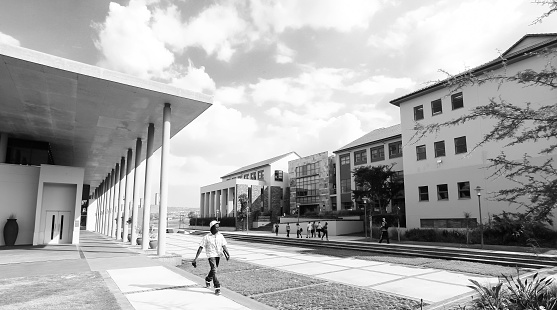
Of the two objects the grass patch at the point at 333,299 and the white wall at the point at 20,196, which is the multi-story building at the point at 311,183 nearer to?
the white wall at the point at 20,196

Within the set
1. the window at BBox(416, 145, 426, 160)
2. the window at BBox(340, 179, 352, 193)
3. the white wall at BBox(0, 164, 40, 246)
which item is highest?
the window at BBox(416, 145, 426, 160)

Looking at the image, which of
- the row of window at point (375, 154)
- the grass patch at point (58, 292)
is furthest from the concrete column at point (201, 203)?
the grass patch at point (58, 292)

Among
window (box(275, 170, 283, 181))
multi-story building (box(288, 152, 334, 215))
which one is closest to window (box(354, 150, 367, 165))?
multi-story building (box(288, 152, 334, 215))

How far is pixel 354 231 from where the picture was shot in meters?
36.8

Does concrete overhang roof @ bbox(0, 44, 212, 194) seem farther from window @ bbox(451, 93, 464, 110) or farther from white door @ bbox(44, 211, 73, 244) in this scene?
window @ bbox(451, 93, 464, 110)

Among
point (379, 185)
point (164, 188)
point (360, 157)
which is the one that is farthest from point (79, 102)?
point (360, 157)

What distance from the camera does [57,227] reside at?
21828 millimetres

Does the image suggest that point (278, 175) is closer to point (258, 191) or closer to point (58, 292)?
point (258, 191)

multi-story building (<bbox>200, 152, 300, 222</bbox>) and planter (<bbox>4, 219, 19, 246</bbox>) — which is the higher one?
multi-story building (<bbox>200, 152, 300, 222</bbox>)

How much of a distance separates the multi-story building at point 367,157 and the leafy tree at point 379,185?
2206 mm

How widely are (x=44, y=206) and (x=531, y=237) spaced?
2463 centimetres

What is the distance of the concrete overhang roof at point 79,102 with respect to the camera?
40.6 feet

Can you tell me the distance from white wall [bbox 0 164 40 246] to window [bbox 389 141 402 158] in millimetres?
33414

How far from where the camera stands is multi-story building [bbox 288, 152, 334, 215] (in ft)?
173
